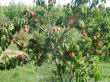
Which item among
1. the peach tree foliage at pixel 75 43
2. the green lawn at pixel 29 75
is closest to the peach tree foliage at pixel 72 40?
the peach tree foliage at pixel 75 43

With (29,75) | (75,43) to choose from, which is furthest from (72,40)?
(29,75)

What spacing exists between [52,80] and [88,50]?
2.43m

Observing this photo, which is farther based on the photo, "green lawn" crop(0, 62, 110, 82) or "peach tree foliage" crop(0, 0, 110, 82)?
"green lawn" crop(0, 62, 110, 82)

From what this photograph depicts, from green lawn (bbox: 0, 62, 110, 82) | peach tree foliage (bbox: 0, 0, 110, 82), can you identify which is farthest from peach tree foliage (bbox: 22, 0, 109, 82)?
green lawn (bbox: 0, 62, 110, 82)

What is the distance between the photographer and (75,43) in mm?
3236

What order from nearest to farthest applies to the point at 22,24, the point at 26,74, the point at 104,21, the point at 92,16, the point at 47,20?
the point at 22,24
the point at 104,21
the point at 92,16
the point at 47,20
the point at 26,74

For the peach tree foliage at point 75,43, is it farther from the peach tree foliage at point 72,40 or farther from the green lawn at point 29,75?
the green lawn at point 29,75

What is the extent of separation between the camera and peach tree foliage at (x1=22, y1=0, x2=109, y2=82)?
10.9 ft

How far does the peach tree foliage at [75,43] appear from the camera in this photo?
331 centimetres

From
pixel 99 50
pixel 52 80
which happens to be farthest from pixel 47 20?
pixel 52 80

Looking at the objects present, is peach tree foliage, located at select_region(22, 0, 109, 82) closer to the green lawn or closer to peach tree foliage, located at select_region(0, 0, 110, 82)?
peach tree foliage, located at select_region(0, 0, 110, 82)

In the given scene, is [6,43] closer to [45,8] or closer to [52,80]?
[45,8]

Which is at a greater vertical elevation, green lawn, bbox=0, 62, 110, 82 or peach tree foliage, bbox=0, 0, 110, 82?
peach tree foliage, bbox=0, 0, 110, 82

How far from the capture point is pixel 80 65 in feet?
11.0
